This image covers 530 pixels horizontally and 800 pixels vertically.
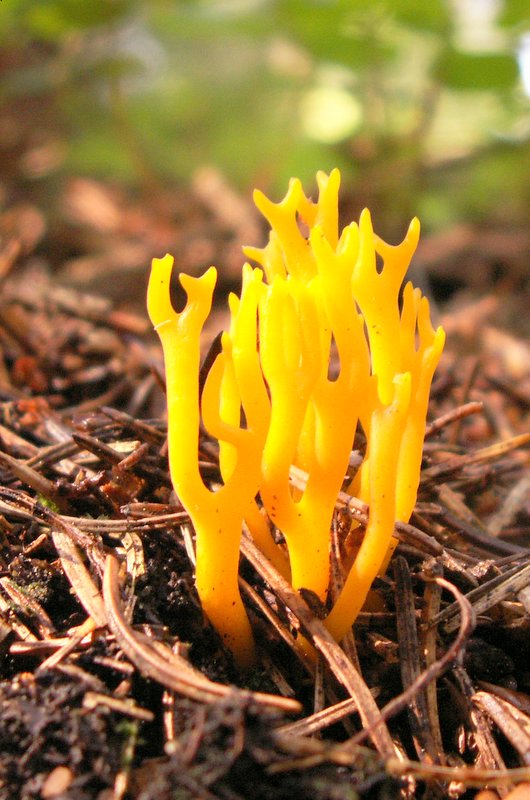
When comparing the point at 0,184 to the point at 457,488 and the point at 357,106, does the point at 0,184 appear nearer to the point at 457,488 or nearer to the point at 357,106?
the point at 357,106

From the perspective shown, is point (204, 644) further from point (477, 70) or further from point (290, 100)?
point (290, 100)

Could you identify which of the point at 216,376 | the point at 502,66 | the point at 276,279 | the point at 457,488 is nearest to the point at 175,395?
the point at 216,376

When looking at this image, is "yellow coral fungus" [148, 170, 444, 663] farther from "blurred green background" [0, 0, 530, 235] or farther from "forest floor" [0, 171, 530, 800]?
"blurred green background" [0, 0, 530, 235]

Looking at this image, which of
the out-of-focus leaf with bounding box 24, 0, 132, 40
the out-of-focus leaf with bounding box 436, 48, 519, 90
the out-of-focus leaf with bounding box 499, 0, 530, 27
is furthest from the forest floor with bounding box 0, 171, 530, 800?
the out-of-focus leaf with bounding box 499, 0, 530, 27

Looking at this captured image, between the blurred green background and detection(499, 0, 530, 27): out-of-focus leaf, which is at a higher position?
detection(499, 0, 530, 27): out-of-focus leaf

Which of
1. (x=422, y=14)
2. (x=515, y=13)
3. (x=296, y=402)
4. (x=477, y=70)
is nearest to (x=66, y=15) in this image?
(x=422, y=14)

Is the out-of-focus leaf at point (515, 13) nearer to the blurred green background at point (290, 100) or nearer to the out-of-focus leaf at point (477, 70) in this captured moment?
the blurred green background at point (290, 100)

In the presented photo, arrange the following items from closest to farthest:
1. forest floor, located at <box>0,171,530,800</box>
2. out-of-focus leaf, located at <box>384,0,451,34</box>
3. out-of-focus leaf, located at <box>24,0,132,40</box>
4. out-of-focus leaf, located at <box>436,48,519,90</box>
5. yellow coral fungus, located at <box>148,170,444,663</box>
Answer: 1. forest floor, located at <box>0,171,530,800</box>
2. yellow coral fungus, located at <box>148,170,444,663</box>
3. out-of-focus leaf, located at <box>24,0,132,40</box>
4. out-of-focus leaf, located at <box>384,0,451,34</box>
5. out-of-focus leaf, located at <box>436,48,519,90</box>
